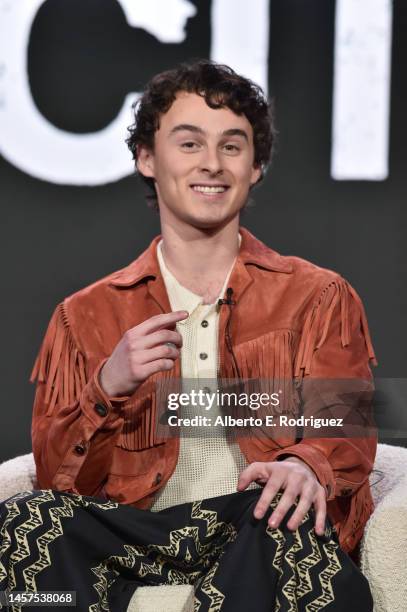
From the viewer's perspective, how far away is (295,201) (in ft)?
12.8

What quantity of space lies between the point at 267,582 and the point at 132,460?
646mm

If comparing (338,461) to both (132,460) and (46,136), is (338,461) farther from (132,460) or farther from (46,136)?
(46,136)

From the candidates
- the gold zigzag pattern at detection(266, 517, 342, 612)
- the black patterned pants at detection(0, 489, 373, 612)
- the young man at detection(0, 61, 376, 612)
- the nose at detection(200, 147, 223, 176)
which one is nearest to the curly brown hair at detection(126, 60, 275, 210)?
the young man at detection(0, 61, 376, 612)

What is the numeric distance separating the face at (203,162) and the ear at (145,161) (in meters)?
0.11

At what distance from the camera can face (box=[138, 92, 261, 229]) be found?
276 cm

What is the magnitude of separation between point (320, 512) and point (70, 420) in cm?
63

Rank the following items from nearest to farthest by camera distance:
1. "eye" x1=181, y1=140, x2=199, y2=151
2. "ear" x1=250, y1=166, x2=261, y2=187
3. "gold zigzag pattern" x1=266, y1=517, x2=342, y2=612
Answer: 1. "gold zigzag pattern" x1=266, y1=517, x2=342, y2=612
2. "eye" x1=181, y1=140, x2=199, y2=151
3. "ear" x1=250, y1=166, x2=261, y2=187

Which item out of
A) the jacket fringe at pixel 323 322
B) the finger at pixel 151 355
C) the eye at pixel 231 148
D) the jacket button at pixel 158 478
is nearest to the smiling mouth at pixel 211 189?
the eye at pixel 231 148

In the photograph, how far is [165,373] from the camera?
2.69 m

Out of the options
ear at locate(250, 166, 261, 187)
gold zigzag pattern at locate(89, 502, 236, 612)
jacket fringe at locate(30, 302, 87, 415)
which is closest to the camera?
gold zigzag pattern at locate(89, 502, 236, 612)

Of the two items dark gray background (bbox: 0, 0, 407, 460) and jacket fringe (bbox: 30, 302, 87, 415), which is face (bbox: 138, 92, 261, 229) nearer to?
jacket fringe (bbox: 30, 302, 87, 415)

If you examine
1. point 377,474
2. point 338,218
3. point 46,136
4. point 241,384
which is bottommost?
point 377,474

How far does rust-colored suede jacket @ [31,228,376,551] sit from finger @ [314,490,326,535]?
174 mm

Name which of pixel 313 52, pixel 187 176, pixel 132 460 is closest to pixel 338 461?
pixel 132 460
